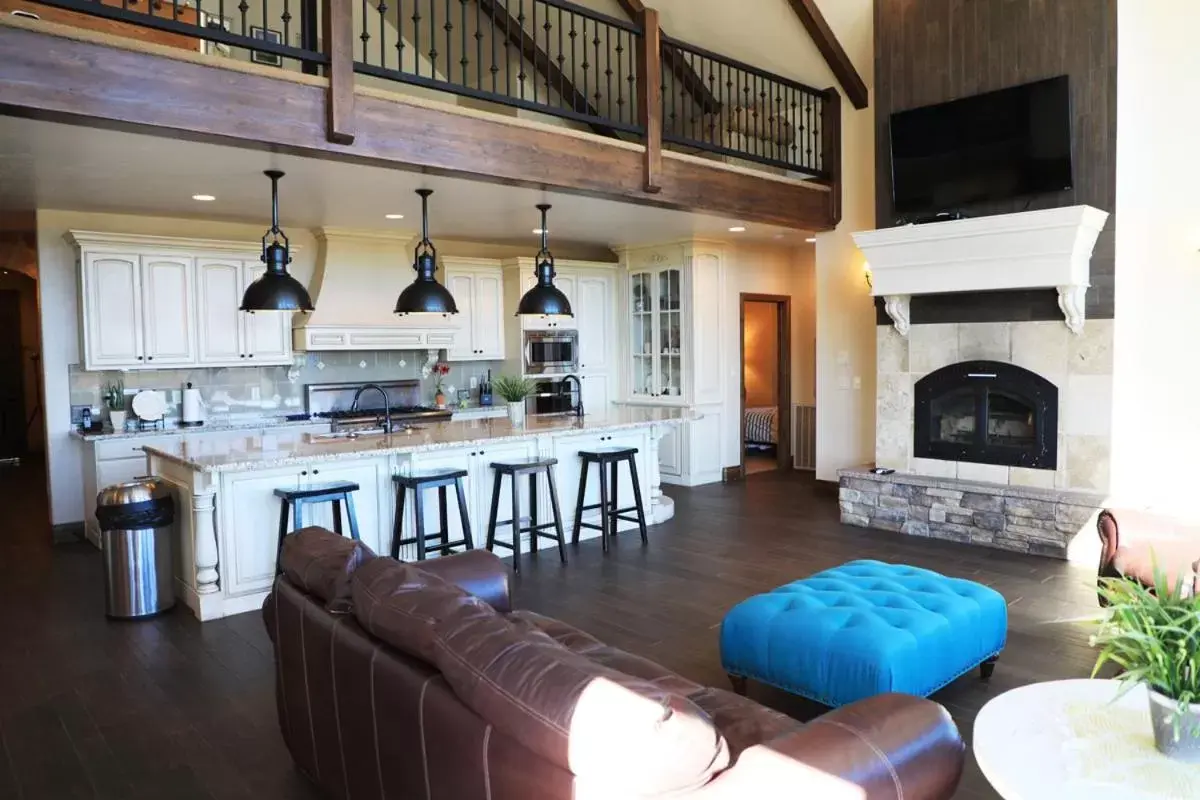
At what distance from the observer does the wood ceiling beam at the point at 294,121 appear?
361cm

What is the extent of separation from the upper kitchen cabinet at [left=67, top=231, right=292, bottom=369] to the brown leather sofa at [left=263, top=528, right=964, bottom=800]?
4803mm

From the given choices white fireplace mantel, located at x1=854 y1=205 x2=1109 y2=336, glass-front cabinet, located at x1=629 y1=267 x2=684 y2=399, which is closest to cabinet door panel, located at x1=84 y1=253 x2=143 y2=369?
glass-front cabinet, located at x1=629 y1=267 x2=684 y2=399

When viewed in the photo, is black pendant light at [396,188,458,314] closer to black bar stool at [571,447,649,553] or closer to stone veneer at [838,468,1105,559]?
black bar stool at [571,447,649,553]

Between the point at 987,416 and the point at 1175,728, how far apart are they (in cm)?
474

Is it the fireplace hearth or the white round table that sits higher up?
the fireplace hearth

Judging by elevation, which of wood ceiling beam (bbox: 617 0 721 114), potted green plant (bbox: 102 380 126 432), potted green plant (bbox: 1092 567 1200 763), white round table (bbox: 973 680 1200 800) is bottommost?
white round table (bbox: 973 680 1200 800)

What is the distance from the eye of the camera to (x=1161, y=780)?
1816 millimetres

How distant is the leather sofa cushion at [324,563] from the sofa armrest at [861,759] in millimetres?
1399

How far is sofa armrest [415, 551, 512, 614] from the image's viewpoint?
304cm

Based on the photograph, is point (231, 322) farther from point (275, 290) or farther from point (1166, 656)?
point (1166, 656)

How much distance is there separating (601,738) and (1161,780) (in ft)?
4.34

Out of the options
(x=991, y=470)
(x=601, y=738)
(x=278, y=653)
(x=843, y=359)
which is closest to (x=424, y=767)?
(x=601, y=738)

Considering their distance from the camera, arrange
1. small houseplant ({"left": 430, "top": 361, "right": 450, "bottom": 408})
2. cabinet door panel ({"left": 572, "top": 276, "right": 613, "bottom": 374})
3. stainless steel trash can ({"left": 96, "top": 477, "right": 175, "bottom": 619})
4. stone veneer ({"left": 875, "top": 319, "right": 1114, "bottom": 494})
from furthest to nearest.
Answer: cabinet door panel ({"left": 572, "top": 276, "right": 613, "bottom": 374}), small houseplant ({"left": 430, "top": 361, "right": 450, "bottom": 408}), stone veneer ({"left": 875, "top": 319, "right": 1114, "bottom": 494}), stainless steel trash can ({"left": 96, "top": 477, "right": 175, "bottom": 619})

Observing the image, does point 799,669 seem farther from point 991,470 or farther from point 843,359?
point 843,359
